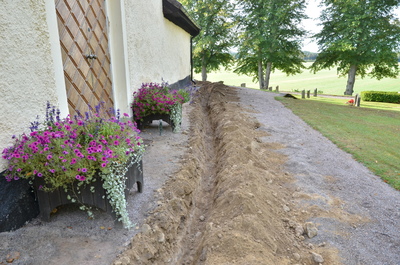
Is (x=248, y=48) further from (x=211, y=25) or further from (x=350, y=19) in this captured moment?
(x=350, y=19)

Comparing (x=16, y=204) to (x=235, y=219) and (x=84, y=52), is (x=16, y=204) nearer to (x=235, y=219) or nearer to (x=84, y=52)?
(x=235, y=219)

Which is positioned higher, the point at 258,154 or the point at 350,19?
the point at 350,19

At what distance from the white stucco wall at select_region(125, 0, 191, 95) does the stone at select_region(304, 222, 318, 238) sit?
4275 mm

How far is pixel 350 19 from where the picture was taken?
1928 cm

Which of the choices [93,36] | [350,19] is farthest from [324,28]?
[93,36]

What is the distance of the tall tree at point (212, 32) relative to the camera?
24344 mm

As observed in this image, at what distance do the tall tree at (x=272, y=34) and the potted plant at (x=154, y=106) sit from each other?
60.4 ft

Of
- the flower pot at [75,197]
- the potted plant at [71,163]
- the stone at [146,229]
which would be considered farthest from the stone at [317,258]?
the flower pot at [75,197]

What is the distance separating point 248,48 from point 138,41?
2059 centimetres

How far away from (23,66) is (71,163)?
44.0 inches

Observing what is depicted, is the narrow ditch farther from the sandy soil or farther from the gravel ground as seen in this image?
the gravel ground

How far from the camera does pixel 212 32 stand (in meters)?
25.0

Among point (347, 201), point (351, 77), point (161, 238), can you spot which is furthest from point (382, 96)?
point (161, 238)

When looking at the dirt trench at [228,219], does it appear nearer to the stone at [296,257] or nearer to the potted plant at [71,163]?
the stone at [296,257]
